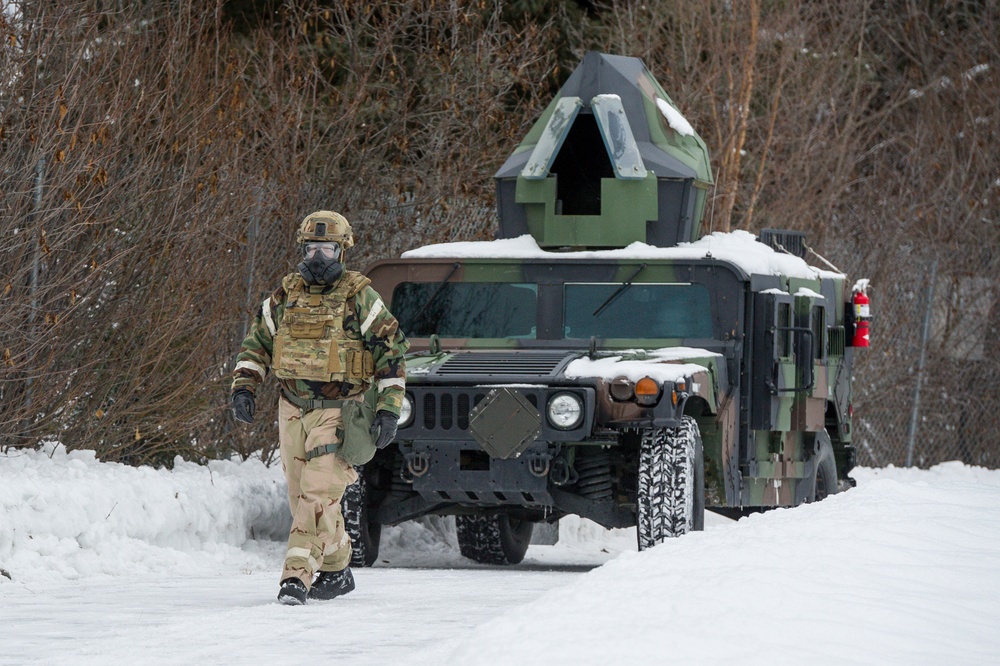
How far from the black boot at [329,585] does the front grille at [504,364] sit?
6.14ft

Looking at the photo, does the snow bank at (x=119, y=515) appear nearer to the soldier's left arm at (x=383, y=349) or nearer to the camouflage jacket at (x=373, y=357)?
the camouflage jacket at (x=373, y=357)

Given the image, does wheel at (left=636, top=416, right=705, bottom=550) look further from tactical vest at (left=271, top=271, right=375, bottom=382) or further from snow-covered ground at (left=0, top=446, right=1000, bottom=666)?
tactical vest at (left=271, top=271, right=375, bottom=382)

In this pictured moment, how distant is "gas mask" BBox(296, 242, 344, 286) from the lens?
786cm

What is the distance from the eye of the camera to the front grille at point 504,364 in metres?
9.62

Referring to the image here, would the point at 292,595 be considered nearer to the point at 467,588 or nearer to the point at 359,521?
the point at 467,588

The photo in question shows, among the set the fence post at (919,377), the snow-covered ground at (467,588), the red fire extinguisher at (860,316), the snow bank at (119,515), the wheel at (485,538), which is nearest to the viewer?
the snow-covered ground at (467,588)

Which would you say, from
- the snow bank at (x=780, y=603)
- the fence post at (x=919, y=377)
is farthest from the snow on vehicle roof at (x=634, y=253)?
the fence post at (x=919, y=377)

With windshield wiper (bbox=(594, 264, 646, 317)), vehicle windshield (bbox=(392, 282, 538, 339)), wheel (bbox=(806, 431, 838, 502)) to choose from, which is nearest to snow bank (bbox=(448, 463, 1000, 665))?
windshield wiper (bbox=(594, 264, 646, 317))

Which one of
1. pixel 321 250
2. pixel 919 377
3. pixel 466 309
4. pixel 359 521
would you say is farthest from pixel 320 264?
pixel 919 377

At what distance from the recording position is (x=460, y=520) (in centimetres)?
1128

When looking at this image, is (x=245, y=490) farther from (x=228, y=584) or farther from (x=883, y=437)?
(x=883, y=437)

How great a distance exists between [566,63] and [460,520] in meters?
10.0

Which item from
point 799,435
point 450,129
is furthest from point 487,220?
point 799,435

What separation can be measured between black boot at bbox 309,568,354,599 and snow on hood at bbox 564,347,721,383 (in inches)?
78.9
